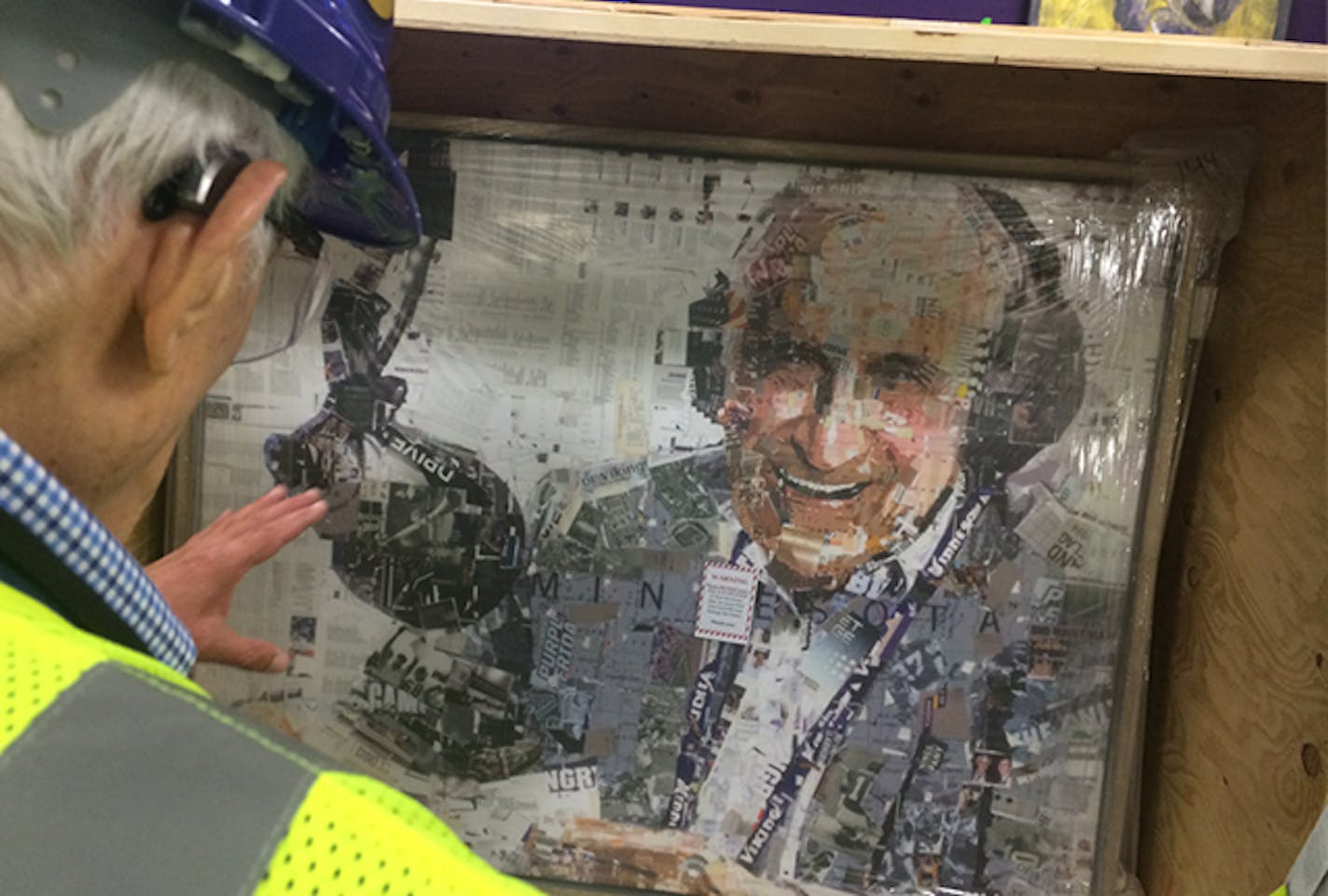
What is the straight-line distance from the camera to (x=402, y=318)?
115cm

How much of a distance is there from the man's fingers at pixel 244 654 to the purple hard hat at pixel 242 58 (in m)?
0.63

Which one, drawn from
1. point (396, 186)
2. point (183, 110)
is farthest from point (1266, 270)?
point (183, 110)

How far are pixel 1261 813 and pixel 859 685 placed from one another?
47cm

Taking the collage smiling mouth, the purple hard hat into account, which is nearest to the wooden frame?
the purple hard hat

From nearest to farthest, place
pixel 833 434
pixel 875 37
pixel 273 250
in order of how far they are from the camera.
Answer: pixel 273 250 → pixel 875 37 → pixel 833 434

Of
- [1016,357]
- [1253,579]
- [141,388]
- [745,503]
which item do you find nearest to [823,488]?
[745,503]

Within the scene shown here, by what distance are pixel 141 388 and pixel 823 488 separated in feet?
2.73

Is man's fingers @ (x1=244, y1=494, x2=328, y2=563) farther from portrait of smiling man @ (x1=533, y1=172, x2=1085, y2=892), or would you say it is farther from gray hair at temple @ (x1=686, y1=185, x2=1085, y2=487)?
gray hair at temple @ (x1=686, y1=185, x2=1085, y2=487)

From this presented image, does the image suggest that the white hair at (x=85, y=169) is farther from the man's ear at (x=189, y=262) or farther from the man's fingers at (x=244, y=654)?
the man's fingers at (x=244, y=654)

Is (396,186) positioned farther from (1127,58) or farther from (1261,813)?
(1261,813)

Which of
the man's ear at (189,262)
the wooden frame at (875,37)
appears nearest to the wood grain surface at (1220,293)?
the wooden frame at (875,37)

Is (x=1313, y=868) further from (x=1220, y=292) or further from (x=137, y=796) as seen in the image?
(x=137, y=796)

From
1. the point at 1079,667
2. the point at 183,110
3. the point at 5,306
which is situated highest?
the point at 183,110

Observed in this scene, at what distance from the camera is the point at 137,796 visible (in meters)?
0.29
